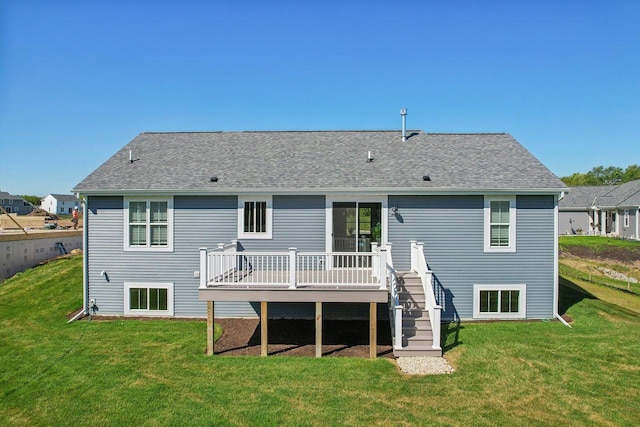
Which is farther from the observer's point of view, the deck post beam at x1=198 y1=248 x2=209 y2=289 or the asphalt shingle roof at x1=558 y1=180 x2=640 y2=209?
the asphalt shingle roof at x1=558 y1=180 x2=640 y2=209

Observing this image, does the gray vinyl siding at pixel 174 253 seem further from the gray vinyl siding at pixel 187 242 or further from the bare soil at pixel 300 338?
the bare soil at pixel 300 338

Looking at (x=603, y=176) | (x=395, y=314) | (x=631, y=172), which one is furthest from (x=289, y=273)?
(x=603, y=176)

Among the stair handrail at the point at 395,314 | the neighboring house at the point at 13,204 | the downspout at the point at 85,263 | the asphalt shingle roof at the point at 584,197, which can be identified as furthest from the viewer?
the neighboring house at the point at 13,204

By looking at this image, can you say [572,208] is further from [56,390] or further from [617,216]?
[56,390]

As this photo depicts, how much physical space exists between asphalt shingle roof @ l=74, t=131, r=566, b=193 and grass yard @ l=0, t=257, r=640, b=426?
4.17 meters

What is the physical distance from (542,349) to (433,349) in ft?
8.85

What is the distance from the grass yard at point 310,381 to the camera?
228 inches

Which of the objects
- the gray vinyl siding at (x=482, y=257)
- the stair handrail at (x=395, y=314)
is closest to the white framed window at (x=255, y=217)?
the gray vinyl siding at (x=482, y=257)

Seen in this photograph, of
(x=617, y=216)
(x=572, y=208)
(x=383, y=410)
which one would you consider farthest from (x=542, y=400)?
(x=572, y=208)

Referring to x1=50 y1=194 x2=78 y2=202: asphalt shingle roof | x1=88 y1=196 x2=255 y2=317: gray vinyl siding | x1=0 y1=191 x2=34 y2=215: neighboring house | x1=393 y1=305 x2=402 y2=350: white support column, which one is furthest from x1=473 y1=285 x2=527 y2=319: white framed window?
x1=50 y1=194 x2=78 y2=202: asphalt shingle roof

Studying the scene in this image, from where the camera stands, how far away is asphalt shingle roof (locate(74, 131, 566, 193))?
10.8 meters

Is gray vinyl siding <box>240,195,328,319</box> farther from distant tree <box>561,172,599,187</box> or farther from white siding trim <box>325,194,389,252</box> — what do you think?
distant tree <box>561,172,599,187</box>

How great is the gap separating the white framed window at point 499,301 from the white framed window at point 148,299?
9339mm

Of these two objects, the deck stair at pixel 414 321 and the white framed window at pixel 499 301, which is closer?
the deck stair at pixel 414 321
